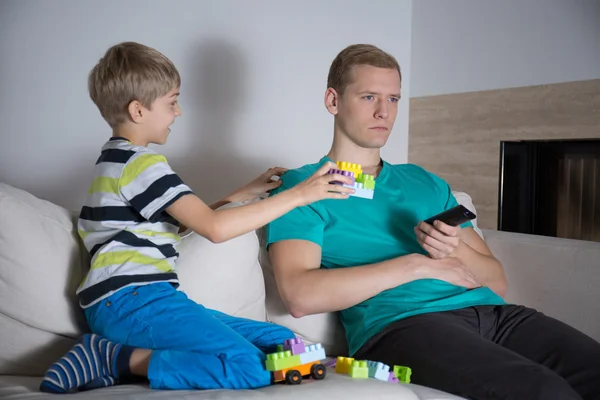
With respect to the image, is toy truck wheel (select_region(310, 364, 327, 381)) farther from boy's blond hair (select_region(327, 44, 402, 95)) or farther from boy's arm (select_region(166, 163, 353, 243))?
boy's blond hair (select_region(327, 44, 402, 95))

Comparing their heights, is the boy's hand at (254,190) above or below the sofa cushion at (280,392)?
above

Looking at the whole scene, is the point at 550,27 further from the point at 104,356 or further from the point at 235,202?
the point at 104,356

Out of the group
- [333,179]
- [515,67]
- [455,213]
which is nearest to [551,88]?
[515,67]

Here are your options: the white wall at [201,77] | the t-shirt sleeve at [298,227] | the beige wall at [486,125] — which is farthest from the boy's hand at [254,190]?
the beige wall at [486,125]

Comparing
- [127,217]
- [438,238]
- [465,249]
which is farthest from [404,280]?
[127,217]

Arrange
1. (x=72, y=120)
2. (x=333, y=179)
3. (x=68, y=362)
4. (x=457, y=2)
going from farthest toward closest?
(x=457, y=2), (x=72, y=120), (x=333, y=179), (x=68, y=362)

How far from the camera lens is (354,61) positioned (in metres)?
2.08

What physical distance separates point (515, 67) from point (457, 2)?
1.77ft

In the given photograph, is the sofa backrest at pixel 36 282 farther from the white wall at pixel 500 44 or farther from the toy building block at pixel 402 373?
the white wall at pixel 500 44

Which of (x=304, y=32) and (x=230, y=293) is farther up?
(x=304, y=32)

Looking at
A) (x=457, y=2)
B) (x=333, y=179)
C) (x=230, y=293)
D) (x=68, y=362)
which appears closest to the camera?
(x=68, y=362)

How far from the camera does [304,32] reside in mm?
3439

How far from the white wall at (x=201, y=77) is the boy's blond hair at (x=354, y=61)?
1.05m

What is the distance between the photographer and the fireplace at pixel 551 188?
322 centimetres
